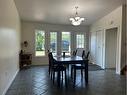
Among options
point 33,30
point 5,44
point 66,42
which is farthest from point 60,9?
point 5,44

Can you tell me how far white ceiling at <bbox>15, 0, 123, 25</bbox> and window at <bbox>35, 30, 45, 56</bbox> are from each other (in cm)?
79

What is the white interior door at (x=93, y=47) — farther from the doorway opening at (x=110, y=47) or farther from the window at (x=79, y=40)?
the doorway opening at (x=110, y=47)

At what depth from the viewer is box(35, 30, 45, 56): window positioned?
25.7 feet

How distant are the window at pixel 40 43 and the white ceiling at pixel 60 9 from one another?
0.79m

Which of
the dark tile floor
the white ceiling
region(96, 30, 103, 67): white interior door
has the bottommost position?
the dark tile floor

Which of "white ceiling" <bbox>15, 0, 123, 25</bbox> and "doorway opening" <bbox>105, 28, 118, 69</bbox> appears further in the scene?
"doorway opening" <bbox>105, 28, 118, 69</bbox>

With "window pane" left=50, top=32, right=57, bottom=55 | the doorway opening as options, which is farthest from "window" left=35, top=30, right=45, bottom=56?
the doorway opening

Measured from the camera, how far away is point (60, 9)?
19.4 feet

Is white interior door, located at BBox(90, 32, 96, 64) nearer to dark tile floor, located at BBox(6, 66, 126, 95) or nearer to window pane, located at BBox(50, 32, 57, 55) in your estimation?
window pane, located at BBox(50, 32, 57, 55)

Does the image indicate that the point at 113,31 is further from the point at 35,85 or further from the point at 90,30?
the point at 35,85

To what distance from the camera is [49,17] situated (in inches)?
273

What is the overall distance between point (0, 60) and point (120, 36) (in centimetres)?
445

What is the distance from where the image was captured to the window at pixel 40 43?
25.7 feet

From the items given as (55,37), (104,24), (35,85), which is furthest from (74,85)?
(55,37)
